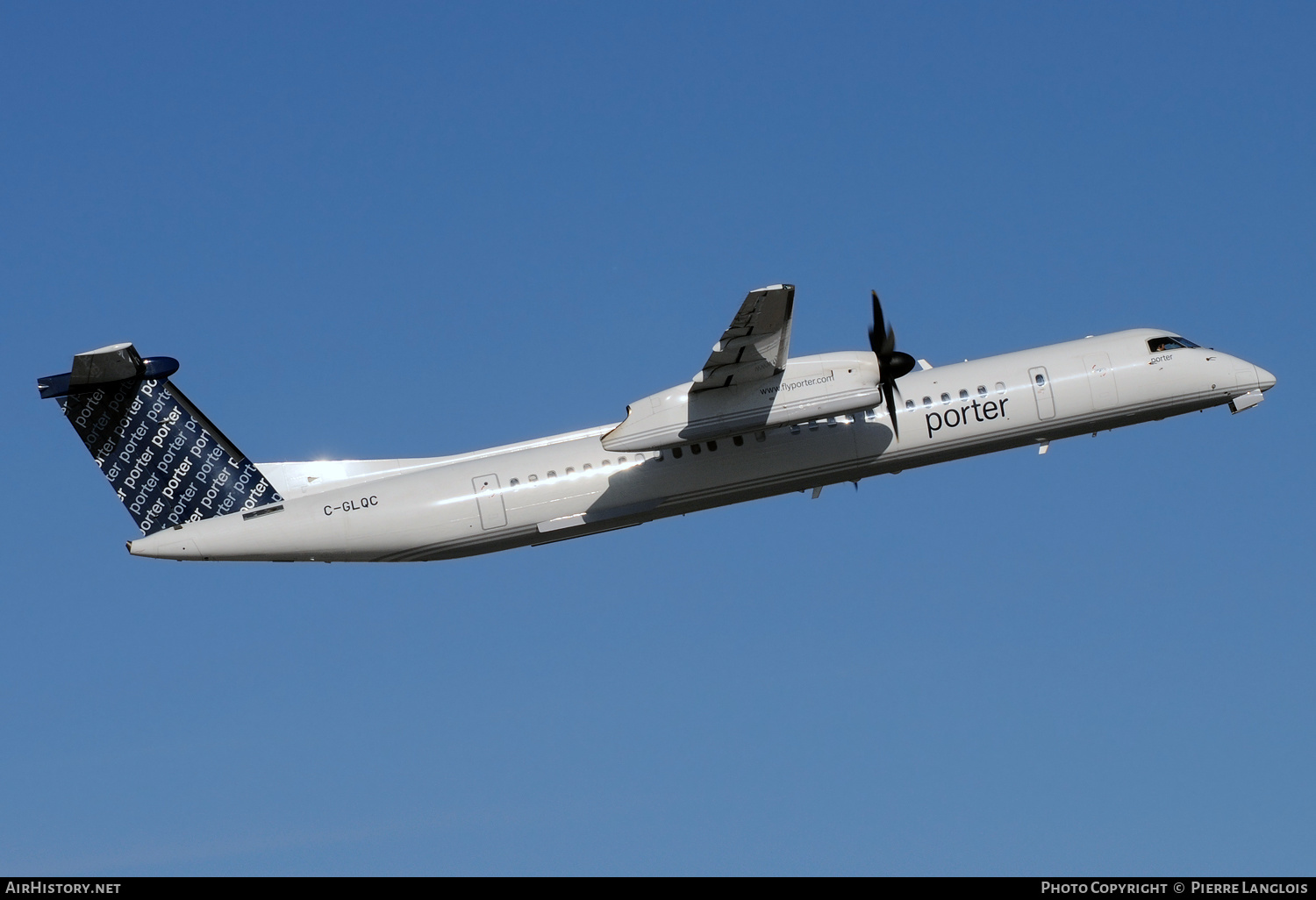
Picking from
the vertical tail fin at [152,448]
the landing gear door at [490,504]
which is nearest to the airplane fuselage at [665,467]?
the landing gear door at [490,504]

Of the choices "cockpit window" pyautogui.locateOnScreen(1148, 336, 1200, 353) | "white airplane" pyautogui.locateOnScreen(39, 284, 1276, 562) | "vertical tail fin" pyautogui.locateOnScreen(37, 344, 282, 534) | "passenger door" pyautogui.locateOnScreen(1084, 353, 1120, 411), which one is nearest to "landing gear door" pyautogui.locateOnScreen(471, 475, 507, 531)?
"white airplane" pyautogui.locateOnScreen(39, 284, 1276, 562)

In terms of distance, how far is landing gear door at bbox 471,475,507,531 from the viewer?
31312 mm

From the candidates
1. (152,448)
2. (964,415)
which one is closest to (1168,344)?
(964,415)

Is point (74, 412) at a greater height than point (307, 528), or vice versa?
point (74, 412)

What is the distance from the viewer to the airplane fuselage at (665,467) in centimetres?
3077

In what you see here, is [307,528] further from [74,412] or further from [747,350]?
[747,350]

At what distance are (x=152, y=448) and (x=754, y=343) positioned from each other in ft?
47.6

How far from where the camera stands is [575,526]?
1241 inches

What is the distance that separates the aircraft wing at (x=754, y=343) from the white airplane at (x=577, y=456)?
0.09 metres

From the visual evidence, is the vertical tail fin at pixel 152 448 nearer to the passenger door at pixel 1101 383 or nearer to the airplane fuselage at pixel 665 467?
the airplane fuselage at pixel 665 467
